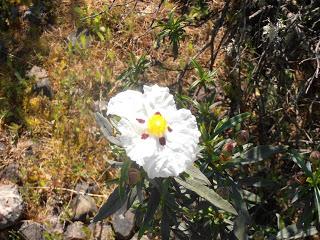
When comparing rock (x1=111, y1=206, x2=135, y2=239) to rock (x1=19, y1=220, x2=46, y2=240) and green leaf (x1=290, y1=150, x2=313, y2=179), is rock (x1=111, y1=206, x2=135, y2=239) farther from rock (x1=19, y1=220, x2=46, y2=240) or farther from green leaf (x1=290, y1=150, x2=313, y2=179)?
green leaf (x1=290, y1=150, x2=313, y2=179)

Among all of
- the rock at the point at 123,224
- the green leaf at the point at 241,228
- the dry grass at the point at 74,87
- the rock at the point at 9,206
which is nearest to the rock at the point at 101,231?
the rock at the point at 123,224

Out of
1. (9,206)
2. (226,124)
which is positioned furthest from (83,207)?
(226,124)

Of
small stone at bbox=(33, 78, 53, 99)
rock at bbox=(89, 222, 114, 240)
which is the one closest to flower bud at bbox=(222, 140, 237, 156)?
rock at bbox=(89, 222, 114, 240)

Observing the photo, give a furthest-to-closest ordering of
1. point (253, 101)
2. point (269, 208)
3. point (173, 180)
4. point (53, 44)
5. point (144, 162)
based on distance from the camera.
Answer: point (53, 44)
point (253, 101)
point (269, 208)
point (173, 180)
point (144, 162)

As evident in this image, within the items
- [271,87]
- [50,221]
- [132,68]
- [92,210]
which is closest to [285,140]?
[271,87]

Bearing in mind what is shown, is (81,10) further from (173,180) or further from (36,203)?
(173,180)
